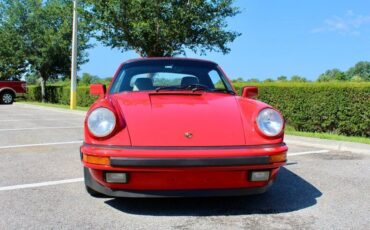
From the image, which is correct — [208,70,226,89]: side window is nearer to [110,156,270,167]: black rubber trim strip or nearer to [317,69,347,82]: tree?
[110,156,270,167]: black rubber trim strip

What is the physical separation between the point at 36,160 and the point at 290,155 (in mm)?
4022

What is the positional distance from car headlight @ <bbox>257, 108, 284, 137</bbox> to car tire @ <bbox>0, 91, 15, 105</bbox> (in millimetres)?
26141

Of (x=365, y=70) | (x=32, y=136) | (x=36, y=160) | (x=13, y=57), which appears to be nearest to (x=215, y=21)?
(x=32, y=136)

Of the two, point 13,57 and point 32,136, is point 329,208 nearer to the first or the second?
point 32,136

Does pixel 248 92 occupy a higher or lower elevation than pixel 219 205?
higher

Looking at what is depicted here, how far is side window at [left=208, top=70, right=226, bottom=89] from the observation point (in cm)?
506

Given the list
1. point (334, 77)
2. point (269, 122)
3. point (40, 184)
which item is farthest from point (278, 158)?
point (334, 77)

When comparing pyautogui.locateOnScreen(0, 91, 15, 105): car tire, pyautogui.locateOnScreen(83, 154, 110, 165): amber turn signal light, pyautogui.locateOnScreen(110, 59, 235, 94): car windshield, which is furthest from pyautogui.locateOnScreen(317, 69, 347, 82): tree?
pyautogui.locateOnScreen(83, 154, 110, 165): amber turn signal light

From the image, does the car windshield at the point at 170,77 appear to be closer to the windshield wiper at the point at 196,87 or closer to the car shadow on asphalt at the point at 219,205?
the windshield wiper at the point at 196,87

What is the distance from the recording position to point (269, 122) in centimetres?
394

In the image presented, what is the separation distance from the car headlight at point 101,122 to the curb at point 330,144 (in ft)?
18.4

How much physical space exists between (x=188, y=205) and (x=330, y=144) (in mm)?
5229

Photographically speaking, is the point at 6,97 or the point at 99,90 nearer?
the point at 99,90

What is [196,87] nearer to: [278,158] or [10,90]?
[278,158]
